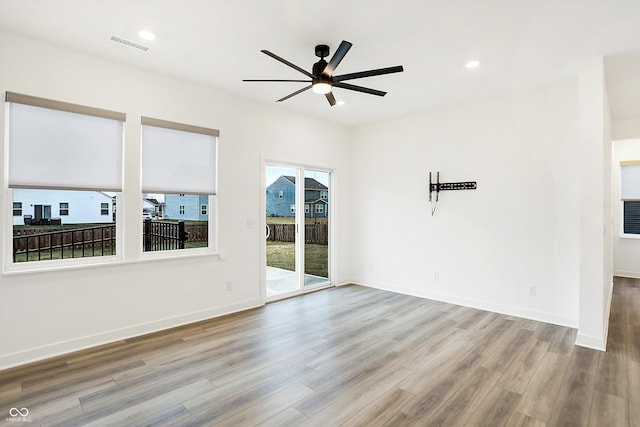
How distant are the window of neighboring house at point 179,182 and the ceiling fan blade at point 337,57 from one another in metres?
2.03

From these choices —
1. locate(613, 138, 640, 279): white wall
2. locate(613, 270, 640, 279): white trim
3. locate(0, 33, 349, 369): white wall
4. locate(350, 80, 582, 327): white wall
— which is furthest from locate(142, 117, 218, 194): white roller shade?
locate(613, 270, 640, 279): white trim

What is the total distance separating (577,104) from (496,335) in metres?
2.87

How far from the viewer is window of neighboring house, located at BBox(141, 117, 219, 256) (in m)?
3.79

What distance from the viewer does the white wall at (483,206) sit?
13.1ft

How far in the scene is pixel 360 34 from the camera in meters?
2.91

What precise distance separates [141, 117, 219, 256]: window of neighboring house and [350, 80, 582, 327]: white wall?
2.91 m

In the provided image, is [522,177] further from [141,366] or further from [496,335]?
[141,366]

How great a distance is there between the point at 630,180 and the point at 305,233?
7114mm

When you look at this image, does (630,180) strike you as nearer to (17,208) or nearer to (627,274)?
(627,274)

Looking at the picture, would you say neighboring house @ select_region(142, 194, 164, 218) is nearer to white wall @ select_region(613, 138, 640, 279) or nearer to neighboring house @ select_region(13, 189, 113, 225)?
neighboring house @ select_region(13, 189, 113, 225)

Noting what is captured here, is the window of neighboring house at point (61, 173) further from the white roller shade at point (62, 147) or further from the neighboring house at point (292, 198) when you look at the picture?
the neighboring house at point (292, 198)

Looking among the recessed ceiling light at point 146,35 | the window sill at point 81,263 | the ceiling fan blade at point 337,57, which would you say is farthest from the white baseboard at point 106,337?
the ceiling fan blade at point 337,57

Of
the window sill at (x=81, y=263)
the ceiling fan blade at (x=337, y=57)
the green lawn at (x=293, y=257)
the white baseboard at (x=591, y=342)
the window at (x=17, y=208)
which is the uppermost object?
the ceiling fan blade at (x=337, y=57)

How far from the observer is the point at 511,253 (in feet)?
14.4
